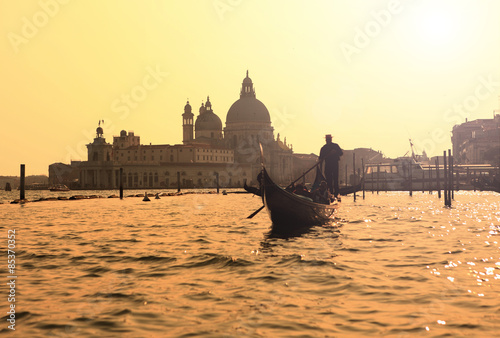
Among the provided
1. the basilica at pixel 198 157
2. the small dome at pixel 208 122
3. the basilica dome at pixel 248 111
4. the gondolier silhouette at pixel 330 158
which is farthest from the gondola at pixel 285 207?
the small dome at pixel 208 122

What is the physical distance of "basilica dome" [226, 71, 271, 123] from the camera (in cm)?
15012

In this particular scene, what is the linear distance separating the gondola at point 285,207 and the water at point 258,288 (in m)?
3.19

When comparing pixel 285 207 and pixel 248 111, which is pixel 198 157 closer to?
pixel 248 111

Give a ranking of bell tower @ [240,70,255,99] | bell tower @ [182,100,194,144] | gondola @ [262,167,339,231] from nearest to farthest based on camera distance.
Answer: gondola @ [262,167,339,231]
bell tower @ [182,100,194,144]
bell tower @ [240,70,255,99]

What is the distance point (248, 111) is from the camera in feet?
493

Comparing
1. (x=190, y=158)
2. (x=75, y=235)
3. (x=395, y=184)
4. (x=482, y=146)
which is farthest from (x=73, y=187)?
(x=75, y=235)

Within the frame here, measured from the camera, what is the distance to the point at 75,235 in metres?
21.0

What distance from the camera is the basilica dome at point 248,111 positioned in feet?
493

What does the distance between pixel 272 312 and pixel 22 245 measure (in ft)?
36.8

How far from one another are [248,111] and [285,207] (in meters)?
129

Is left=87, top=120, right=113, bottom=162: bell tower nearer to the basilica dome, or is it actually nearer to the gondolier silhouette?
the basilica dome

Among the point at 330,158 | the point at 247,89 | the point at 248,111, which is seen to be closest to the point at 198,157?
the point at 248,111

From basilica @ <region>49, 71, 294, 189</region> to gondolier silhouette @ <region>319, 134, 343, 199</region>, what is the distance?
299ft

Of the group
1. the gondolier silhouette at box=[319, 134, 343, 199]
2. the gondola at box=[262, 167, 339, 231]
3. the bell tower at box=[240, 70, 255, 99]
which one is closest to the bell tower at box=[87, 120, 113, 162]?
the bell tower at box=[240, 70, 255, 99]
